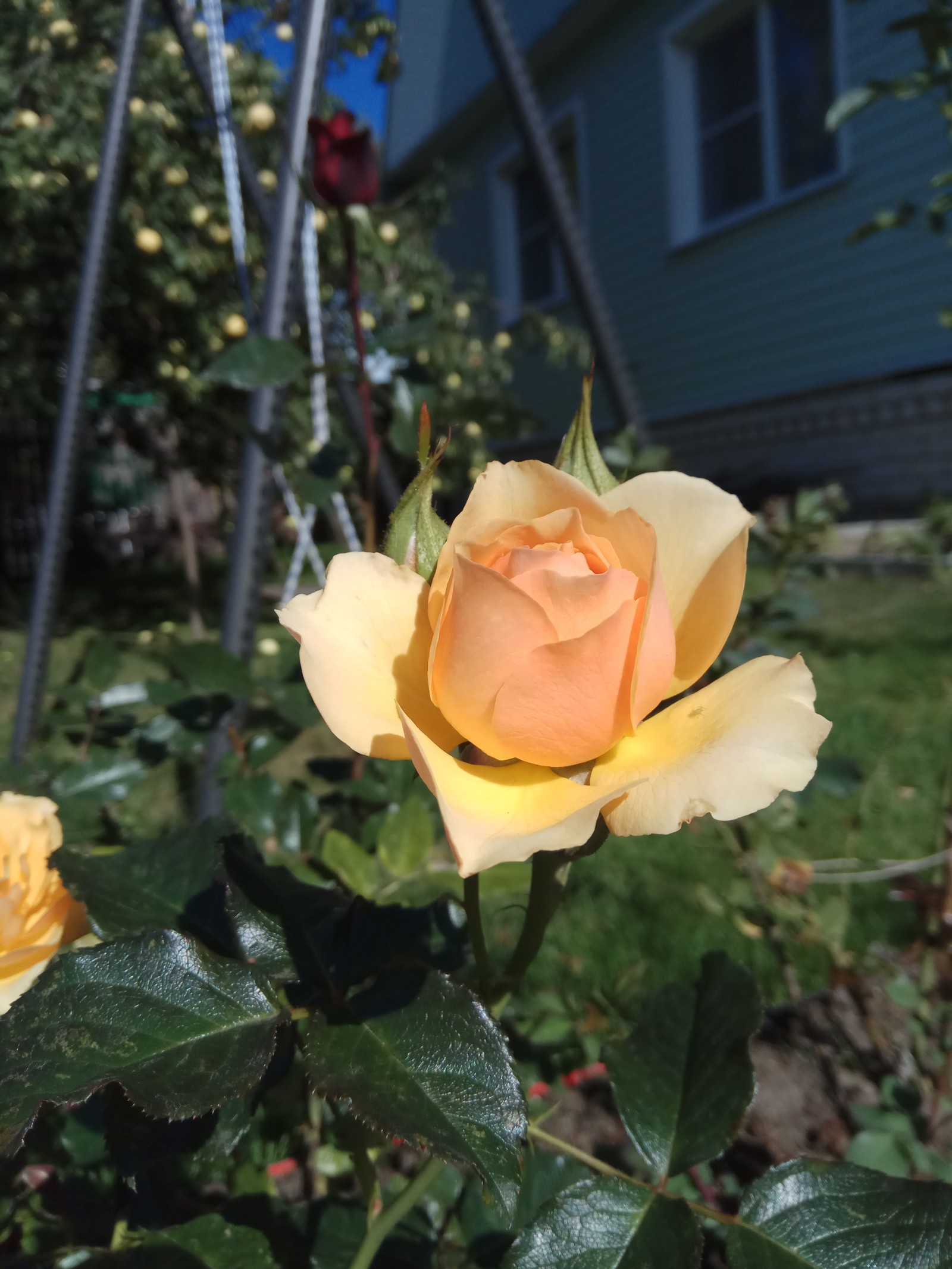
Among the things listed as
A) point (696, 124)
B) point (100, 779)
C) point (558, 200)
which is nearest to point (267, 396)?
point (100, 779)

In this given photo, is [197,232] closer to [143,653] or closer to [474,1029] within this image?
[143,653]

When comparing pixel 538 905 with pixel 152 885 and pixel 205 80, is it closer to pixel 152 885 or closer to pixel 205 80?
pixel 152 885

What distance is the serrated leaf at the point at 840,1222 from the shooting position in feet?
1.47

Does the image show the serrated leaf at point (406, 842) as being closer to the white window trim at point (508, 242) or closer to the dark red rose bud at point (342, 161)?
the dark red rose bud at point (342, 161)

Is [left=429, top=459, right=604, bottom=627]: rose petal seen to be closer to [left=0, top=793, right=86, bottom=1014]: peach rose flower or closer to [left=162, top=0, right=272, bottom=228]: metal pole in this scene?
[left=0, top=793, right=86, bottom=1014]: peach rose flower

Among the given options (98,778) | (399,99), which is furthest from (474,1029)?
(399,99)

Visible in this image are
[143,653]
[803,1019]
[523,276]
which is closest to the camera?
[803,1019]

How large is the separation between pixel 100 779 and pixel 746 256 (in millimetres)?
6983

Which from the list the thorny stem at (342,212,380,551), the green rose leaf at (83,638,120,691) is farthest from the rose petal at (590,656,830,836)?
the green rose leaf at (83,638,120,691)

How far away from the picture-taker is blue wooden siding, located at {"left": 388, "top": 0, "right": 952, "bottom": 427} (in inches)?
221

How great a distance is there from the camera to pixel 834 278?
242 inches

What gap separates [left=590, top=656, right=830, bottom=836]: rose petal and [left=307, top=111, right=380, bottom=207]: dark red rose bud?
94 cm

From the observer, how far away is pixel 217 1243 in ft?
1.68

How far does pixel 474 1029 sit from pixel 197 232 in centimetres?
417
